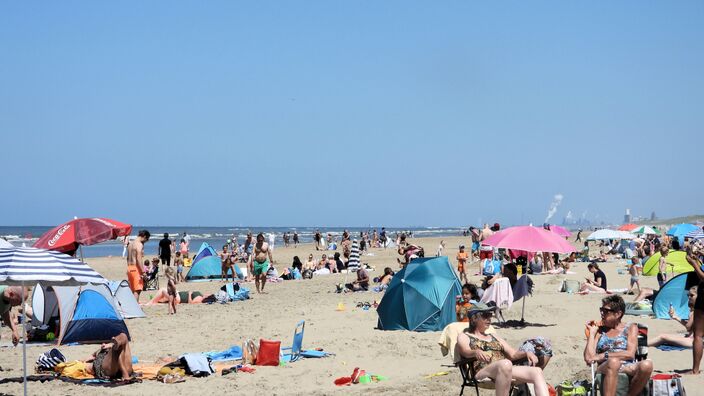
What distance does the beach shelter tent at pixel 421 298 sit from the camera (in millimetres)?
12781

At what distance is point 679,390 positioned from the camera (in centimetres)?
704

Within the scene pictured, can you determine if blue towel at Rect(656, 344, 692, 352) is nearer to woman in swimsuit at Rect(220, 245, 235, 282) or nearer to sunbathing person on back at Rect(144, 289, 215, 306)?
sunbathing person on back at Rect(144, 289, 215, 306)

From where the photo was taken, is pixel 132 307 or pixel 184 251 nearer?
pixel 132 307

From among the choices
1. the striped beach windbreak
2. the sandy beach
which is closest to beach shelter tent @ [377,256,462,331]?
the sandy beach

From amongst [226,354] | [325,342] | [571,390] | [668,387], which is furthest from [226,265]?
[668,387]

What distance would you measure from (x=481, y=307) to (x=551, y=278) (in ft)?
47.2

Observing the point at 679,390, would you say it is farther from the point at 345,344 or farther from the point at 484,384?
the point at 345,344

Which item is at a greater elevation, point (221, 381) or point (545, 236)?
point (545, 236)

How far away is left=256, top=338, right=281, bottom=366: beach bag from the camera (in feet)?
33.8

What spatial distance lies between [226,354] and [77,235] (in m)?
4.58

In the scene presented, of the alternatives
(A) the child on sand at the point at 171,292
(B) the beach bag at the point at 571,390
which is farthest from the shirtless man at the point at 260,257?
(B) the beach bag at the point at 571,390

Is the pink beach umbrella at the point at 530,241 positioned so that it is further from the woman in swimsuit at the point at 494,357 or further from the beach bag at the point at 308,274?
the beach bag at the point at 308,274

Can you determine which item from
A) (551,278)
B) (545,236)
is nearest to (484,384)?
Answer: (545,236)

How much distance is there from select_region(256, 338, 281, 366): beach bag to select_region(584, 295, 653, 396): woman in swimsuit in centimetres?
435
